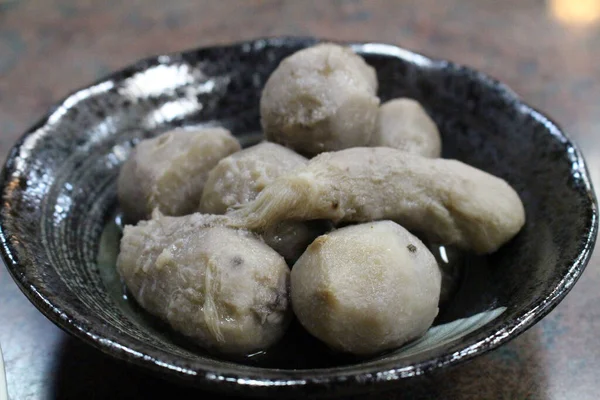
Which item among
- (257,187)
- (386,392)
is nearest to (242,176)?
(257,187)

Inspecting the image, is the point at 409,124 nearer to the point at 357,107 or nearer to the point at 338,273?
the point at 357,107

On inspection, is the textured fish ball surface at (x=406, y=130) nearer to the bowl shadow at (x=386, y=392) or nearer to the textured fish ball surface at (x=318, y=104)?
the textured fish ball surface at (x=318, y=104)

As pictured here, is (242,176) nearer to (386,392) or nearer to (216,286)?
(216,286)

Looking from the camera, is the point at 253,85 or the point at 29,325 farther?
the point at 253,85

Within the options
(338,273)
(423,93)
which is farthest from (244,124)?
(338,273)

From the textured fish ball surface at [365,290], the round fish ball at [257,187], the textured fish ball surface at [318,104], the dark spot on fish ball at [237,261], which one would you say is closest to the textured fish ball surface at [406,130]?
the textured fish ball surface at [318,104]

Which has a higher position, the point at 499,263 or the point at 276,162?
the point at 276,162
